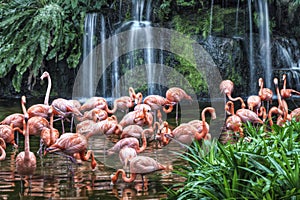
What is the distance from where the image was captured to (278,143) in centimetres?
448

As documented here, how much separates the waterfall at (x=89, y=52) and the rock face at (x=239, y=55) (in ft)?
1.32

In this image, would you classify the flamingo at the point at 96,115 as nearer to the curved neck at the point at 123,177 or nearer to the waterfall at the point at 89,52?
the curved neck at the point at 123,177

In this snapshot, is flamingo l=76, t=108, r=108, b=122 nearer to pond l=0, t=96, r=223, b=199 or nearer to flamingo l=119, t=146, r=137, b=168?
pond l=0, t=96, r=223, b=199

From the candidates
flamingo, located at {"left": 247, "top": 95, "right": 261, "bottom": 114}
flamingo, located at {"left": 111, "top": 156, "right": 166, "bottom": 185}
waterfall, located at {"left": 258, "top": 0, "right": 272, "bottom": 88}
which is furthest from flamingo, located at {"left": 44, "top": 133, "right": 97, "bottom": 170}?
waterfall, located at {"left": 258, "top": 0, "right": 272, "bottom": 88}

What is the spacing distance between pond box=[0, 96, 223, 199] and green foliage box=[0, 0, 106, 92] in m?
6.07

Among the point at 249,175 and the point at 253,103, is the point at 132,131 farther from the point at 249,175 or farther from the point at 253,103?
the point at 249,175

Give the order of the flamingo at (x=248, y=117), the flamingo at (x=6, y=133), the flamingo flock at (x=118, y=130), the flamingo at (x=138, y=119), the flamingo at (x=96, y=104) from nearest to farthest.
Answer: the flamingo flock at (x=118, y=130)
the flamingo at (x=6, y=133)
the flamingo at (x=248, y=117)
the flamingo at (x=138, y=119)
the flamingo at (x=96, y=104)

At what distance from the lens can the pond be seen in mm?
4832

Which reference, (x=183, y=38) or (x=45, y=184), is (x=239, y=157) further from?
(x=183, y=38)

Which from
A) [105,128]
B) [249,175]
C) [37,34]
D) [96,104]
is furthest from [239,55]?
[249,175]

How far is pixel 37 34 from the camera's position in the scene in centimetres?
1254

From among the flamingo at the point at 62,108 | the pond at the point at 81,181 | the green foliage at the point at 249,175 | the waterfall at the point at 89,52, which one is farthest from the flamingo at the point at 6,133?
the waterfall at the point at 89,52

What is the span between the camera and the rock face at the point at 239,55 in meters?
12.5

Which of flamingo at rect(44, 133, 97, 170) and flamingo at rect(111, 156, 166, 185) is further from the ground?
flamingo at rect(44, 133, 97, 170)
